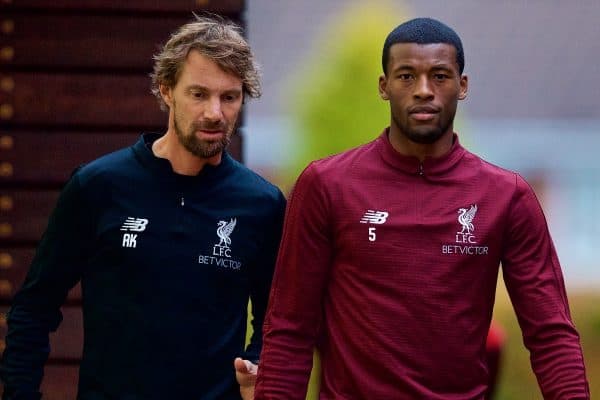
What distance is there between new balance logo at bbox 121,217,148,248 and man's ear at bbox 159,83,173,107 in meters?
0.41

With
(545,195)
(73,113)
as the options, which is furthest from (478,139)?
(73,113)

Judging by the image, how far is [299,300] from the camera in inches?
147

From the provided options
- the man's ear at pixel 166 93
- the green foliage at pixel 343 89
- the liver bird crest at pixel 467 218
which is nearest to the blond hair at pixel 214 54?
the man's ear at pixel 166 93

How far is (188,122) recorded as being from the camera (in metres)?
Result: 4.05

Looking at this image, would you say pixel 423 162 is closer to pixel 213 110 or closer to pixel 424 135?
pixel 424 135

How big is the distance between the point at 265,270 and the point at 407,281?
705mm

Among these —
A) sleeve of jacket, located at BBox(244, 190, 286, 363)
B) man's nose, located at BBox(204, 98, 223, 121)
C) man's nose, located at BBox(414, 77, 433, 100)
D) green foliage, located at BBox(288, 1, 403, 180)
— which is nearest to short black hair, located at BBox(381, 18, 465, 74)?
man's nose, located at BBox(414, 77, 433, 100)

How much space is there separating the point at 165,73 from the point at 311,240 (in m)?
0.85

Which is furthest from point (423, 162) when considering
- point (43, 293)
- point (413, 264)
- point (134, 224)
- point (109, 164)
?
point (43, 293)

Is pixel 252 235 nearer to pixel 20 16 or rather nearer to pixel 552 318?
pixel 552 318

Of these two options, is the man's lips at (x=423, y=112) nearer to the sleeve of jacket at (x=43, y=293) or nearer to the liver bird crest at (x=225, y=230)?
the liver bird crest at (x=225, y=230)

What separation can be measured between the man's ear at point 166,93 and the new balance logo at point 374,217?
868 mm

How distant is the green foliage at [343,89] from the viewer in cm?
774

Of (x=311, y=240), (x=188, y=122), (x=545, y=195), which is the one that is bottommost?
(x=545, y=195)
